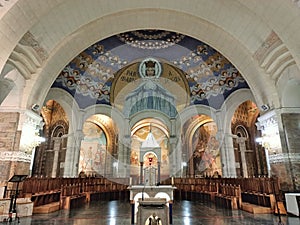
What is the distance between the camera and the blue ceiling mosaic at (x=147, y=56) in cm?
1308

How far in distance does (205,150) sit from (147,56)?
32.1ft

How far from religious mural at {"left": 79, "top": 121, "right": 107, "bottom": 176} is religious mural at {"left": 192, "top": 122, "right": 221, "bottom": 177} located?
8.54 m

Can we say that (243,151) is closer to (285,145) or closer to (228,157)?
(228,157)

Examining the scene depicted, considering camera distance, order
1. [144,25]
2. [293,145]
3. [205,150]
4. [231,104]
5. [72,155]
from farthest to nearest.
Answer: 1. [205,150]
2. [72,155]
3. [231,104]
4. [144,25]
5. [293,145]

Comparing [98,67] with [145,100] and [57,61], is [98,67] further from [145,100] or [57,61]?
[145,100]

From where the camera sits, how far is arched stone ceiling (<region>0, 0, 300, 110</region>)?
6359 millimetres

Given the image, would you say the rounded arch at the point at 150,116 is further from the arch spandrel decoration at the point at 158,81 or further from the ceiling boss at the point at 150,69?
the ceiling boss at the point at 150,69

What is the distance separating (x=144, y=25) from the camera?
404 inches

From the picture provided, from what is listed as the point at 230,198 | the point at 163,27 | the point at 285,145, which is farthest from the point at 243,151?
the point at 163,27

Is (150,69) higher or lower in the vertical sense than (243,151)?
higher

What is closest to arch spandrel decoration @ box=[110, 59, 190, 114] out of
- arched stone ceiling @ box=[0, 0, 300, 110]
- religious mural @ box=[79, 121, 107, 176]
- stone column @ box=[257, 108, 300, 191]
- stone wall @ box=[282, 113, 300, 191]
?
religious mural @ box=[79, 121, 107, 176]

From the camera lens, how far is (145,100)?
63.7 feet

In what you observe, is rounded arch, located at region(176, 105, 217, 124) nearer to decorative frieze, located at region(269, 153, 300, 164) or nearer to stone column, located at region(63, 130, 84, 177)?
decorative frieze, located at region(269, 153, 300, 164)

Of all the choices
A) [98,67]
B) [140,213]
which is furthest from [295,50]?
[98,67]
